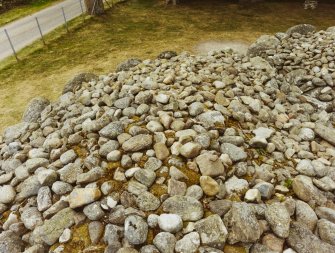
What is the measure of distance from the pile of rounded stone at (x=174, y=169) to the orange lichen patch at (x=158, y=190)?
3 cm

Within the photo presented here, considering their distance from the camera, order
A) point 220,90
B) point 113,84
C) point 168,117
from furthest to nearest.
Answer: point 113,84, point 220,90, point 168,117

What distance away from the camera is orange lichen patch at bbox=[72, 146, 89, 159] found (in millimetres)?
5755

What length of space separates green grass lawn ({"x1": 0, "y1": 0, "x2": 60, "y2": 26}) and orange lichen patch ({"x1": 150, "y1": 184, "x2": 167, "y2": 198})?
847 inches

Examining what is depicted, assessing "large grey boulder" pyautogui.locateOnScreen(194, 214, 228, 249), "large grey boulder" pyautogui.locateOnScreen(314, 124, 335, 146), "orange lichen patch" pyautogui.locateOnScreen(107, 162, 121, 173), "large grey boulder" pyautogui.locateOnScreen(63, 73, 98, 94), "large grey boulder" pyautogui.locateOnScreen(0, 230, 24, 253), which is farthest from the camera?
"large grey boulder" pyautogui.locateOnScreen(63, 73, 98, 94)

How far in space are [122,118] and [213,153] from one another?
2.09 meters

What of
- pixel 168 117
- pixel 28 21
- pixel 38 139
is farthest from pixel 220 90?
pixel 28 21

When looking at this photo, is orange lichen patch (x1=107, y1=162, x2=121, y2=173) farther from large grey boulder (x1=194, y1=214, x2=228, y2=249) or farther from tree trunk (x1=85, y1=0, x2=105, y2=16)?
tree trunk (x1=85, y1=0, x2=105, y2=16)

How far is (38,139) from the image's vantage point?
6.70 metres

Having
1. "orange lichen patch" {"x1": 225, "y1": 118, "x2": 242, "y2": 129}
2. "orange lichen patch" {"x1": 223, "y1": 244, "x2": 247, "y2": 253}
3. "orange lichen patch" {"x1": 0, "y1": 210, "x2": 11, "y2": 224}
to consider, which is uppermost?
"orange lichen patch" {"x1": 225, "y1": 118, "x2": 242, "y2": 129}

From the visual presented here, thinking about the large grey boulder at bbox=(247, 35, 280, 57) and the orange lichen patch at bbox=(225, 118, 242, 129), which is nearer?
the orange lichen patch at bbox=(225, 118, 242, 129)

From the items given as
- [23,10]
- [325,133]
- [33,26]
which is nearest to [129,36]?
[33,26]

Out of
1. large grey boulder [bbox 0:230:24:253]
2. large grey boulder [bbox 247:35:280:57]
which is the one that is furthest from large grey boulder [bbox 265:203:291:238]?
large grey boulder [bbox 247:35:280:57]

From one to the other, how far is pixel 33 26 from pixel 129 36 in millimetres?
7553

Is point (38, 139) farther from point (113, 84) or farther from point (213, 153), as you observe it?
point (213, 153)
